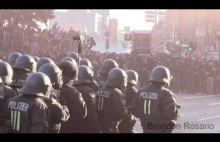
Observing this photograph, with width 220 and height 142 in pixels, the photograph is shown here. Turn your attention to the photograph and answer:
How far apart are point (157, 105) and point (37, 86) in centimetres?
183

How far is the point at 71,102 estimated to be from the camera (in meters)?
5.13

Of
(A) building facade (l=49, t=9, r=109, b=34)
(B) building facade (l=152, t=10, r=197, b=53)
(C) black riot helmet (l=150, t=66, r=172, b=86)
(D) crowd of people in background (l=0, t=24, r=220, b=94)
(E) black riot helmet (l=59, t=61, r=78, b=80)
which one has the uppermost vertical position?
(A) building facade (l=49, t=9, r=109, b=34)

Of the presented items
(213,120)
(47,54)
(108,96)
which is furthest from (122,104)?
(47,54)

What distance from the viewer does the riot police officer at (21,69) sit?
6363mm

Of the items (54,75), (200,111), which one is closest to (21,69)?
(54,75)

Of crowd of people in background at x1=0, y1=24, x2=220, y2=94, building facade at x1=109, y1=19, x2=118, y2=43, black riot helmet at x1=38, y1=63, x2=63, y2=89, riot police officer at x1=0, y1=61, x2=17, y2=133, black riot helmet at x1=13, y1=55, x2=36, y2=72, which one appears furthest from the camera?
building facade at x1=109, y1=19, x2=118, y2=43

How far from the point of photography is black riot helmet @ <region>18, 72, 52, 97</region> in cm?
436

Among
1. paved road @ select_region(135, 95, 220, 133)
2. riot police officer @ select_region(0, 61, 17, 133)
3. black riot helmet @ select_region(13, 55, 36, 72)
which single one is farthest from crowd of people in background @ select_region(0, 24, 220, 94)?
riot police officer @ select_region(0, 61, 17, 133)

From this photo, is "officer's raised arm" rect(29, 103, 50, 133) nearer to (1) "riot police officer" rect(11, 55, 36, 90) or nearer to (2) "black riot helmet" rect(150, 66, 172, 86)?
(2) "black riot helmet" rect(150, 66, 172, 86)

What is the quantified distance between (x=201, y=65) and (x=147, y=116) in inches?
552

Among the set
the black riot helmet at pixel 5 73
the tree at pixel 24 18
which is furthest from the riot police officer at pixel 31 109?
the tree at pixel 24 18

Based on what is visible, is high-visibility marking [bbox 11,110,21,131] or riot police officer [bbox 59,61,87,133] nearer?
high-visibility marking [bbox 11,110,21,131]

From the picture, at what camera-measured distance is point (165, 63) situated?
773 inches

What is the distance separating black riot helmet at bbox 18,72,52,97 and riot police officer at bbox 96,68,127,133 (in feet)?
4.91
